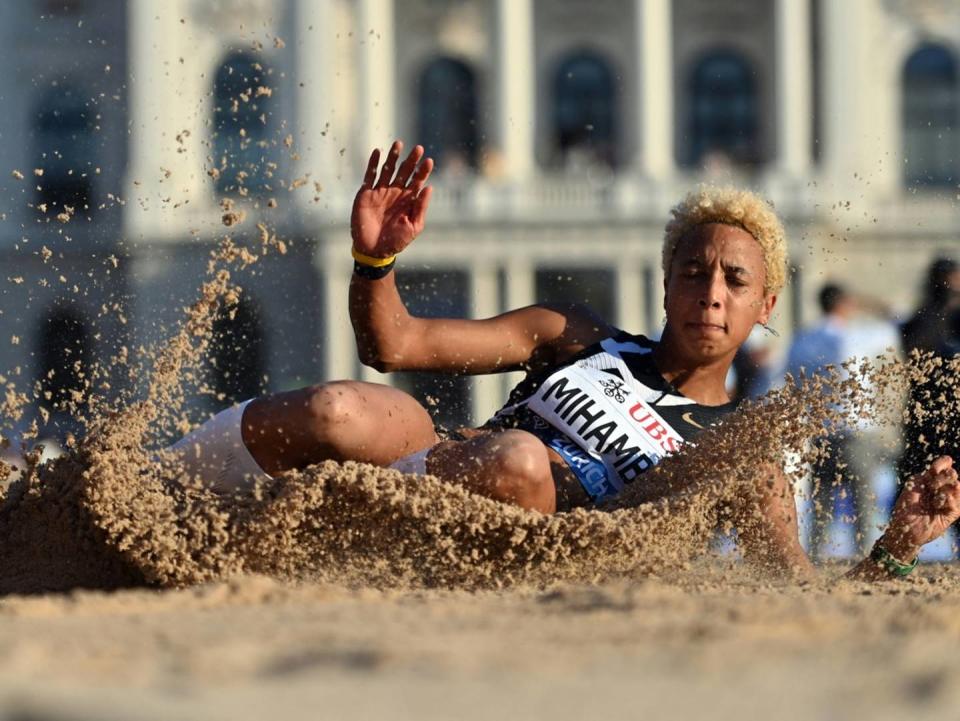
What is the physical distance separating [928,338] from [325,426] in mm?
3480

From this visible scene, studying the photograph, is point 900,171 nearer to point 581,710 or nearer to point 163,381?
point 163,381

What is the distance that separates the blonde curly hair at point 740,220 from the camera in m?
5.59

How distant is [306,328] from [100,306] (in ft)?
81.4

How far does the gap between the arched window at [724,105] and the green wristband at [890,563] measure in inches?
1269

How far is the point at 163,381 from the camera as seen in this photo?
5.48m

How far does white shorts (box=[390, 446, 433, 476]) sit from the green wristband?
4.66 feet

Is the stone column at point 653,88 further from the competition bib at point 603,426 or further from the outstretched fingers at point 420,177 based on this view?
the outstretched fingers at point 420,177

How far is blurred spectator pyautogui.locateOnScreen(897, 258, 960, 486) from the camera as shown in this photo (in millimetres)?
6008

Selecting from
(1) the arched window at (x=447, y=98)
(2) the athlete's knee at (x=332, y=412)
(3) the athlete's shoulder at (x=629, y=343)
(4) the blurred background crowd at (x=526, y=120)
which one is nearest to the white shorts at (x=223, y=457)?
(2) the athlete's knee at (x=332, y=412)

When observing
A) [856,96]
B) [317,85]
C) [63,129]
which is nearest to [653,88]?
[856,96]

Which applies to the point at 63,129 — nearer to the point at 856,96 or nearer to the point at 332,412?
the point at 856,96

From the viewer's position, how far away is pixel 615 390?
17.4ft

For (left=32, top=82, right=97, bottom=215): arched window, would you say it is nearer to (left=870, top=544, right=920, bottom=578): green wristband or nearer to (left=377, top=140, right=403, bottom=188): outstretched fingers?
(left=377, top=140, right=403, bottom=188): outstretched fingers

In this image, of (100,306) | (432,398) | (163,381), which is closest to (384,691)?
(163,381)
